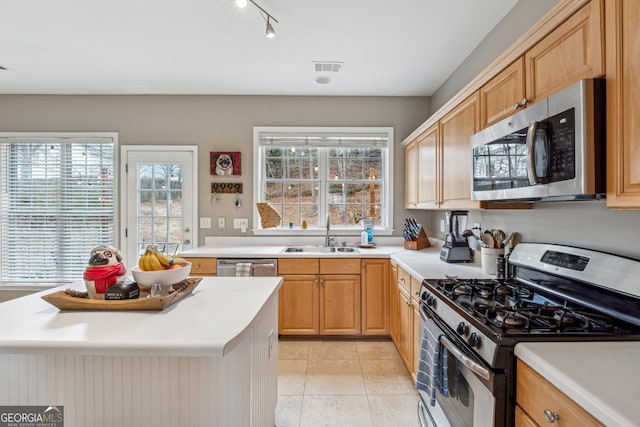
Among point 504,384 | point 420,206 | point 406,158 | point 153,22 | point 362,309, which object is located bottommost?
point 362,309

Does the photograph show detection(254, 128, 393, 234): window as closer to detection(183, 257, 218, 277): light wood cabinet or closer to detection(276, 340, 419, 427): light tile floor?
detection(183, 257, 218, 277): light wood cabinet

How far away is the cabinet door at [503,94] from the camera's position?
1468 mm

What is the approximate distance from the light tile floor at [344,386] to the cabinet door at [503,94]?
190 cm

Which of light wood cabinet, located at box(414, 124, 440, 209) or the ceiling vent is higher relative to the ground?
the ceiling vent

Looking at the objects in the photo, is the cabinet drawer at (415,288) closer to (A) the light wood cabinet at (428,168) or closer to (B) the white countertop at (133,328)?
(A) the light wood cabinet at (428,168)

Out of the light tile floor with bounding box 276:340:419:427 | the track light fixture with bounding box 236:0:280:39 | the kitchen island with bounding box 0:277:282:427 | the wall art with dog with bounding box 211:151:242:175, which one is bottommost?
the light tile floor with bounding box 276:340:419:427

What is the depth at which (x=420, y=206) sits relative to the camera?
9.87 feet

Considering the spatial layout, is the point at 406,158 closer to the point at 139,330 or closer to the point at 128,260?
the point at 139,330

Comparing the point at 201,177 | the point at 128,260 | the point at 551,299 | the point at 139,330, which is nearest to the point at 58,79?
the point at 201,177

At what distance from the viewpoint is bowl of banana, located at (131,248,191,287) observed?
129cm

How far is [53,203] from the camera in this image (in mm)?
3605

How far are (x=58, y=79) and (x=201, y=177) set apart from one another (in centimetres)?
172

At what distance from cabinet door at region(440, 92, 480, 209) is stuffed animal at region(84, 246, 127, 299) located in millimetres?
1959

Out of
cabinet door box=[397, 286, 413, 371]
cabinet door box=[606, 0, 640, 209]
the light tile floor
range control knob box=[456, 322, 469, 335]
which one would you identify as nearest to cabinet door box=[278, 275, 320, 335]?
the light tile floor
